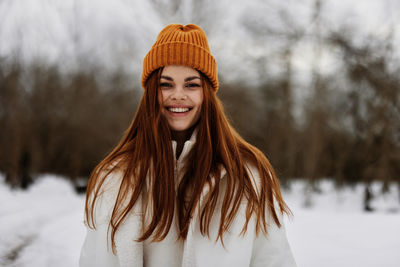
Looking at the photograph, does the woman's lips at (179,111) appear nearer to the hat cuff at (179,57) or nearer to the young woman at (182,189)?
the young woman at (182,189)

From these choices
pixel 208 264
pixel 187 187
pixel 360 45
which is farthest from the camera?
pixel 360 45

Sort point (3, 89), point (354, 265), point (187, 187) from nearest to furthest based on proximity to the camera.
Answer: point (187, 187) < point (354, 265) < point (3, 89)

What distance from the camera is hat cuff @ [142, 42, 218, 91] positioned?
1807 mm

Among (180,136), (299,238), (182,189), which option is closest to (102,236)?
(182,189)

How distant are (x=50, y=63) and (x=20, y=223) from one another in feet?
30.3

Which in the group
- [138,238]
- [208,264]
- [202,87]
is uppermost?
[202,87]

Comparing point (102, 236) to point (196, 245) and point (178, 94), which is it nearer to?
point (196, 245)

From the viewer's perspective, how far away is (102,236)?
166 cm

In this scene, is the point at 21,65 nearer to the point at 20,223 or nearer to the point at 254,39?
the point at 20,223

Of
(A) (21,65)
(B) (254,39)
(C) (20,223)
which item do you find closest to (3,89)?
(A) (21,65)

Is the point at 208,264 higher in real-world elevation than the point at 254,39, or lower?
lower

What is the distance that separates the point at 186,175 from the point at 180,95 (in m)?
0.47

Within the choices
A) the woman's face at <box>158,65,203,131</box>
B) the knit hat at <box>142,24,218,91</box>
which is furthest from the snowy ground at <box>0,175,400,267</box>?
the knit hat at <box>142,24,218,91</box>

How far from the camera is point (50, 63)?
45.0 ft
